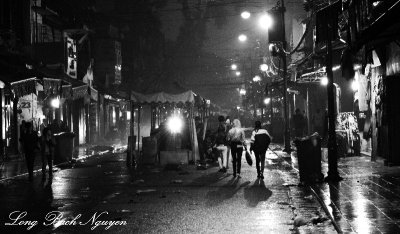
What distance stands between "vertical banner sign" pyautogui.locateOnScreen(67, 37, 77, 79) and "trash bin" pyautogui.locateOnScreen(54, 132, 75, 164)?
12.4 m

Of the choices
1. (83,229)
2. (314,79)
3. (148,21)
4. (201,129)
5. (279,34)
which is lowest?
(83,229)

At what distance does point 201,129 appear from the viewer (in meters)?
21.0

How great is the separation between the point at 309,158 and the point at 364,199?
10.5ft

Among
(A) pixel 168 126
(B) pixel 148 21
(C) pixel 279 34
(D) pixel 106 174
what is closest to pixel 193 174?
(D) pixel 106 174

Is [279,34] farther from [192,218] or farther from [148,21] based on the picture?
[148,21]

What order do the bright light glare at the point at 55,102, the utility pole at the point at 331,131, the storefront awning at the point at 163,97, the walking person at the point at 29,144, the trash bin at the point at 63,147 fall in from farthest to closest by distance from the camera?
the bright light glare at the point at 55,102
the storefront awning at the point at 163,97
the trash bin at the point at 63,147
the walking person at the point at 29,144
the utility pole at the point at 331,131

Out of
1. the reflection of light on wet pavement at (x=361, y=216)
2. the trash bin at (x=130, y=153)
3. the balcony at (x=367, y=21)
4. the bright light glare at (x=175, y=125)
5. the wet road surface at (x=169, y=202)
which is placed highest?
the balcony at (x=367, y=21)

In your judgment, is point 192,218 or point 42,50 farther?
point 42,50

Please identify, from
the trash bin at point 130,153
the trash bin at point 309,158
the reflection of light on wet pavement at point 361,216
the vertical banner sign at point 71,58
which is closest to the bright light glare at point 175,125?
the trash bin at point 130,153

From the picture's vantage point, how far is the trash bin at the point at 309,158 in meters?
12.8

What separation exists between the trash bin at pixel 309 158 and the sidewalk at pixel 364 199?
0.54 metres

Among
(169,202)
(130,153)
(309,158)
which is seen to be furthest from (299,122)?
(169,202)

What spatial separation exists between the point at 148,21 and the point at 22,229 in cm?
5305

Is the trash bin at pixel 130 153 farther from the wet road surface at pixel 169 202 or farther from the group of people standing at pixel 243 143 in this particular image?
the group of people standing at pixel 243 143
